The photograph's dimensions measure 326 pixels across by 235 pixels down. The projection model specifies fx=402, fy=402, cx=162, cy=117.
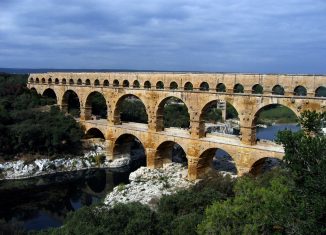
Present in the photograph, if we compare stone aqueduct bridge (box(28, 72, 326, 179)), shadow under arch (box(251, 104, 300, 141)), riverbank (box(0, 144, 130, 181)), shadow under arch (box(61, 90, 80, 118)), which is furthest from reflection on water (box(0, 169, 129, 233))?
shadow under arch (box(251, 104, 300, 141))

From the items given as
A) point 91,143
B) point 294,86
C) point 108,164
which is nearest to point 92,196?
point 108,164

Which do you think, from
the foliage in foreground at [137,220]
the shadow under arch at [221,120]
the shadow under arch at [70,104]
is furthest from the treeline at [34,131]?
the foliage in foreground at [137,220]

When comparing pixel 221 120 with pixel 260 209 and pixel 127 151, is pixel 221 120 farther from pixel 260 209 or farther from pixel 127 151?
pixel 260 209

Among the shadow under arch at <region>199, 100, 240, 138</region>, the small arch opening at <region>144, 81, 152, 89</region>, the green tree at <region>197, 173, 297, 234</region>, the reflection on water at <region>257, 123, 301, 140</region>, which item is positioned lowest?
the reflection on water at <region>257, 123, 301, 140</region>

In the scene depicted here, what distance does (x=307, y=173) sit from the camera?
974 cm

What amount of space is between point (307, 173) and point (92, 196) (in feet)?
66.1

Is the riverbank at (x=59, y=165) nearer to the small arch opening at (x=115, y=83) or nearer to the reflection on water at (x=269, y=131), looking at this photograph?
the small arch opening at (x=115, y=83)

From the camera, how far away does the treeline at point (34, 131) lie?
103 feet

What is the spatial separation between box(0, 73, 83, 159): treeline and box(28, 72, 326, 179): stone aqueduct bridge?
2662mm

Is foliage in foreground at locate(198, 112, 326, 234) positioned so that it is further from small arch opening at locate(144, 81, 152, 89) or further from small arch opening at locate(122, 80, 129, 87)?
small arch opening at locate(122, 80, 129, 87)

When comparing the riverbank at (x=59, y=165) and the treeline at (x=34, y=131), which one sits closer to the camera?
the riverbank at (x=59, y=165)

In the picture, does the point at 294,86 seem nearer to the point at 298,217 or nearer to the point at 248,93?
the point at 248,93

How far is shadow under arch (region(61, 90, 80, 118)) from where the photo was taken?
1570 inches

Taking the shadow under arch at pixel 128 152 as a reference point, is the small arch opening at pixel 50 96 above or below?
above
